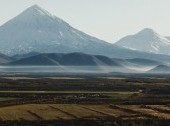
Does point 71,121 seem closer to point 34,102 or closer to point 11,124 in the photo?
point 11,124

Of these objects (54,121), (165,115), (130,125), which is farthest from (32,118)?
(165,115)

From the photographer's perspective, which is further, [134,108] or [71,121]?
[134,108]

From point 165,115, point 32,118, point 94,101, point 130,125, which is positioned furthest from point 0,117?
point 94,101

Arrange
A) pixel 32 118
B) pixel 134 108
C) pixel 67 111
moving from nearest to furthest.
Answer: pixel 32 118 < pixel 67 111 < pixel 134 108

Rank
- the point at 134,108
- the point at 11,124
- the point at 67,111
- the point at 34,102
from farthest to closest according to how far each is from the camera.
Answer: the point at 34,102, the point at 134,108, the point at 67,111, the point at 11,124

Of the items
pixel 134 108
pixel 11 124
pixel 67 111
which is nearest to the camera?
pixel 11 124

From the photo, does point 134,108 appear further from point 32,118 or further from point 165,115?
point 32,118

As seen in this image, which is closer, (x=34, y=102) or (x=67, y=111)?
(x=67, y=111)

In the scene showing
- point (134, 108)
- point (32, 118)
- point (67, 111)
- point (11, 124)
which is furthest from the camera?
point (134, 108)
